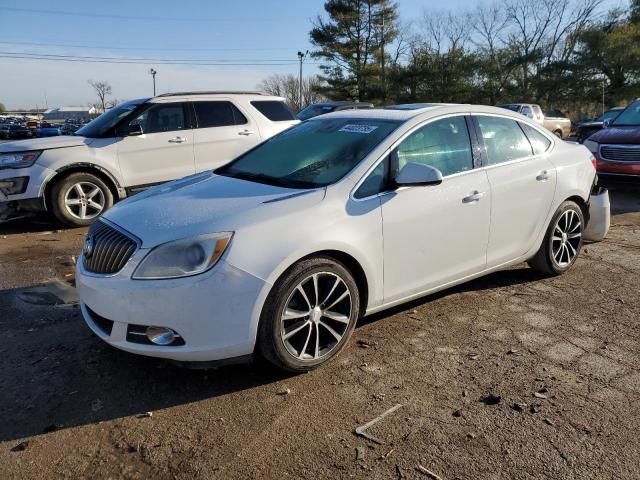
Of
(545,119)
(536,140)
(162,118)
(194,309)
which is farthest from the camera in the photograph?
(545,119)

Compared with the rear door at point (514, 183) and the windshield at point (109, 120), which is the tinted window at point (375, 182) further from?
the windshield at point (109, 120)

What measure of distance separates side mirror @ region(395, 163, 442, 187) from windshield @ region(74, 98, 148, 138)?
5.45 m

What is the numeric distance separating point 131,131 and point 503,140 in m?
5.29

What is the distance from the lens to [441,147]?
12.9 feet

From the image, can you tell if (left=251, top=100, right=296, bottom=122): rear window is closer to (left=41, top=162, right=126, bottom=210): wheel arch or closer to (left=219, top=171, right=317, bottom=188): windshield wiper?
(left=41, top=162, right=126, bottom=210): wheel arch

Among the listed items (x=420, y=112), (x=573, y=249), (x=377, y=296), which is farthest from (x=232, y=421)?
(x=573, y=249)

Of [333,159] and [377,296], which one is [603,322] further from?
[333,159]

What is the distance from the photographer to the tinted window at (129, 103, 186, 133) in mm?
7617

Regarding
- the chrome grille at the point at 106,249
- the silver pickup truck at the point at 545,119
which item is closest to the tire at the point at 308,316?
the chrome grille at the point at 106,249

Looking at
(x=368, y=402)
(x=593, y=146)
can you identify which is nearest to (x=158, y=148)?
(x=368, y=402)

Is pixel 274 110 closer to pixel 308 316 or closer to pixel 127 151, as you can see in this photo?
pixel 127 151

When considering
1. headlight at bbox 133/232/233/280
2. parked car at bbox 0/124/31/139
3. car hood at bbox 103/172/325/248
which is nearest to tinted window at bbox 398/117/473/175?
car hood at bbox 103/172/325/248

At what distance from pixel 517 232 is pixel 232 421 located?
2820mm

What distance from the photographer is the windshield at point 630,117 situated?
9672mm
